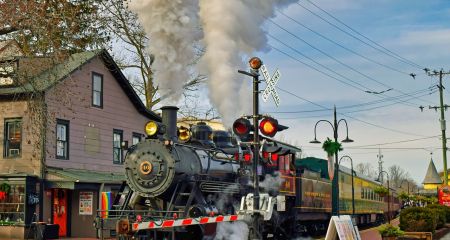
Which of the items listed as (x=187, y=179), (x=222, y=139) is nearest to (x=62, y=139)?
(x=222, y=139)

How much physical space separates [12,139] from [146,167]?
12.9 metres

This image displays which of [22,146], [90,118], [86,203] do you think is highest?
[90,118]

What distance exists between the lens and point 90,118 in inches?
1013

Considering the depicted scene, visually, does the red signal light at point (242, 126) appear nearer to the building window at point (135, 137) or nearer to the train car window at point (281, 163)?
the train car window at point (281, 163)

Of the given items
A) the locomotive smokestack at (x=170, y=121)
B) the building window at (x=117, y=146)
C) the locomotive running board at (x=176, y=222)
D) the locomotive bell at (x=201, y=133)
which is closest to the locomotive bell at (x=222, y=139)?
the locomotive bell at (x=201, y=133)

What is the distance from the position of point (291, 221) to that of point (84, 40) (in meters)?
8.19

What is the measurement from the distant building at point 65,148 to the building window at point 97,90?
0.04 metres

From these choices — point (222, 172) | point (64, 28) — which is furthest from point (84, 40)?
point (222, 172)

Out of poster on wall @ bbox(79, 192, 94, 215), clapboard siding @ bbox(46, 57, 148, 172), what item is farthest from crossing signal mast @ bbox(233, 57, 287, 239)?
poster on wall @ bbox(79, 192, 94, 215)

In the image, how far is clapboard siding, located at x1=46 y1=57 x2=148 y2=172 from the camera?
2378 cm

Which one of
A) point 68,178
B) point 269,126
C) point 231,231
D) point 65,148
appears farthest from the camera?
point 65,148

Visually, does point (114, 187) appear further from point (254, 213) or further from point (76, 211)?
point (254, 213)

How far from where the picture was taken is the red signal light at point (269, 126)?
435 inches

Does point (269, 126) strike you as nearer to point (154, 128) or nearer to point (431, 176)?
point (154, 128)
